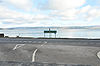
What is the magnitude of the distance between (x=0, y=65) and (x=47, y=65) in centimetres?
122

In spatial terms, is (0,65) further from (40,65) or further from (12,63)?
(40,65)

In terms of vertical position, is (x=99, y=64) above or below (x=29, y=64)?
below

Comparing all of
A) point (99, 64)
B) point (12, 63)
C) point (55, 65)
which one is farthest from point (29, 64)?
point (99, 64)

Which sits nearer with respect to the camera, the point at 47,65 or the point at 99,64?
the point at 47,65

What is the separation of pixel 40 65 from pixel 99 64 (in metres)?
5.68

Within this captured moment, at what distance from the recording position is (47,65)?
113 inches

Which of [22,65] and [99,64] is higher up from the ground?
[22,65]

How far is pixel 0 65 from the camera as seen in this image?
3.00 m

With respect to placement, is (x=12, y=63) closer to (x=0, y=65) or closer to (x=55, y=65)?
(x=0, y=65)

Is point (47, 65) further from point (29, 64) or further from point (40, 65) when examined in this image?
point (29, 64)

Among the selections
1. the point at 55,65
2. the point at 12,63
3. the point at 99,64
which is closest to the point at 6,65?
the point at 12,63

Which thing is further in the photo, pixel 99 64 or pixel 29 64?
pixel 99 64

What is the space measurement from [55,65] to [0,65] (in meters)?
1.41

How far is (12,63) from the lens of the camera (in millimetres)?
2920
